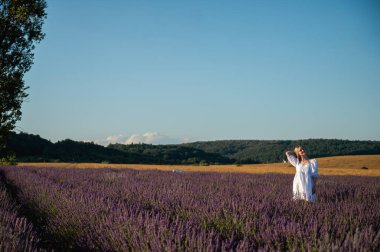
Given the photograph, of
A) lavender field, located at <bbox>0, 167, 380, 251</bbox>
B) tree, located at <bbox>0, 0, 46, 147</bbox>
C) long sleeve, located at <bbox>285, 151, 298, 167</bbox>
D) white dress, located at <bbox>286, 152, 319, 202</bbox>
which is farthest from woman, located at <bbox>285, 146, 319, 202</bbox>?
tree, located at <bbox>0, 0, 46, 147</bbox>

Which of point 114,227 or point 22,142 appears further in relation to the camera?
point 22,142

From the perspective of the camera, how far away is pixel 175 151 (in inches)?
2837

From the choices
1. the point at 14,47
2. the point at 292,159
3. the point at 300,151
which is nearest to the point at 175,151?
the point at 14,47

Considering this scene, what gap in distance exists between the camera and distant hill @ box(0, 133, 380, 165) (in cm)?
4470

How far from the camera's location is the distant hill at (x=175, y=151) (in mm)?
44697

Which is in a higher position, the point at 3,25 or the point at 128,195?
the point at 3,25

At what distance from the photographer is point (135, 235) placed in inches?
111

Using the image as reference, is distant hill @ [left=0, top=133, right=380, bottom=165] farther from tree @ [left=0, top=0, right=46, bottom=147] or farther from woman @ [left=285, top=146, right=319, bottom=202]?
woman @ [left=285, top=146, right=319, bottom=202]

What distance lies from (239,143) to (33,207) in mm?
103023

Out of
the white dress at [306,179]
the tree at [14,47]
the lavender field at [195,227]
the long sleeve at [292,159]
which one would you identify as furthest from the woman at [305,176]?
the tree at [14,47]

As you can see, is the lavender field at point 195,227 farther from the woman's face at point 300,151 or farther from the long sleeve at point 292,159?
the long sleeve at point 292,159

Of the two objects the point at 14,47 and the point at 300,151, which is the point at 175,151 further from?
the point at 300,151

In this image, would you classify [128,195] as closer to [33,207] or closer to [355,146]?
[33,207]

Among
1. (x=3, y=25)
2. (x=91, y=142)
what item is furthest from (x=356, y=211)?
(x=91, y=142)
